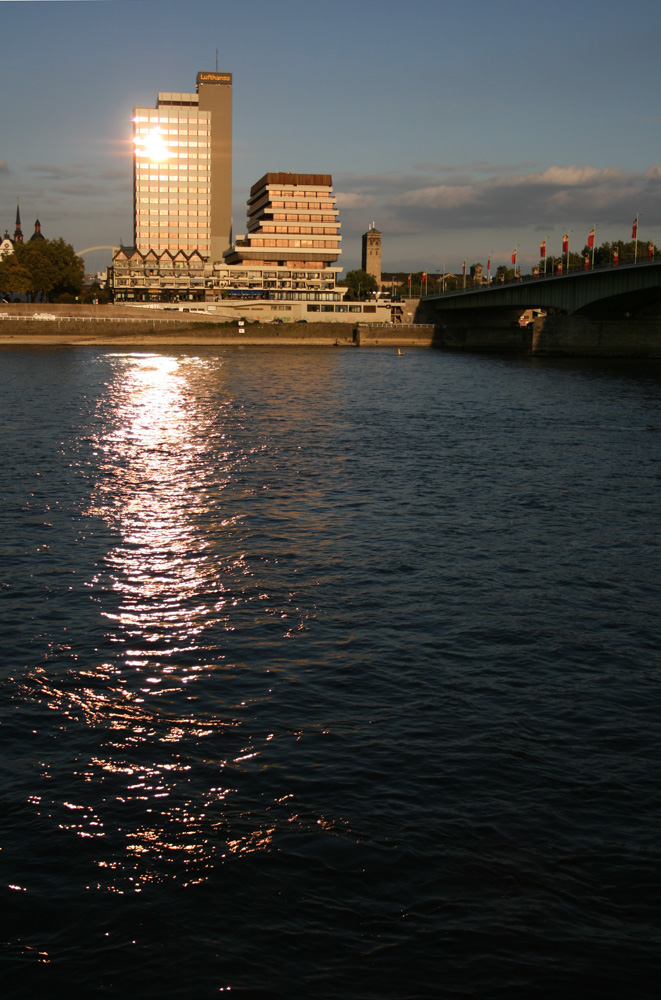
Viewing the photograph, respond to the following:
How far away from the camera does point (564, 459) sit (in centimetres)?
3622

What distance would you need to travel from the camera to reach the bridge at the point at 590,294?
89875mm

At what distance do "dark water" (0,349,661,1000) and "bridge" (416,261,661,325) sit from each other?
6712 cm

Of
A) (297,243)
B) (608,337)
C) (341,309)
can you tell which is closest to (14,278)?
(297,243)

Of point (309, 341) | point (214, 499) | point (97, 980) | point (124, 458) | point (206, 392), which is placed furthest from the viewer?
point (309, 341)

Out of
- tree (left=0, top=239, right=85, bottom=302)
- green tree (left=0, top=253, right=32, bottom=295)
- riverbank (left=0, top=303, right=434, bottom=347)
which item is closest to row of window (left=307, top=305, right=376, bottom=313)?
riverbank (left=0, top=303, right=434, bottom=347)

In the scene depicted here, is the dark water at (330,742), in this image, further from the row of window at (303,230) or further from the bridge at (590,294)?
the row of window at (303,230)

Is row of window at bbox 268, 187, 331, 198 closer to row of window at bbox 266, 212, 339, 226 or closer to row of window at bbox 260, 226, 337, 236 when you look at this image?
row of window at bbox 266, 212, 339, 226

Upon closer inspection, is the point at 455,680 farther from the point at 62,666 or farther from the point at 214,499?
the point at 214,499

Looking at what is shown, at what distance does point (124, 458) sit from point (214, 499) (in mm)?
10074

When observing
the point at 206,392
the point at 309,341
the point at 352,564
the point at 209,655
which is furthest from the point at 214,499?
the point at 309,341

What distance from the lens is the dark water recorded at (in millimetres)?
8297

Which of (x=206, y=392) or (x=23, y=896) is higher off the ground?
(x=206, y=392)

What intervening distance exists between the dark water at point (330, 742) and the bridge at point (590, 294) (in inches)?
2643

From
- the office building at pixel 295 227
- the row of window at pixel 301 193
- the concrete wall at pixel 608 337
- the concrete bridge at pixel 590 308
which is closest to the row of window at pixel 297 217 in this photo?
the office building at pixel 295 227
